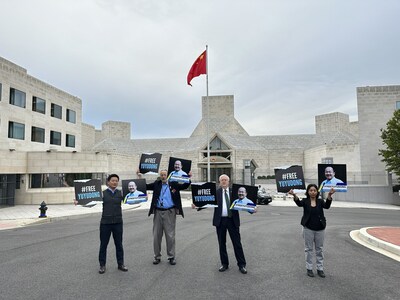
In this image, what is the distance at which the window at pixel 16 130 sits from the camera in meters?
23.3

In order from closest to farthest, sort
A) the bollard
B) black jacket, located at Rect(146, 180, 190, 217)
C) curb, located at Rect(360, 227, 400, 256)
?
black jacket, located at Rect(146, 180, 190, 217) → curb, located at Rect(360, 227, 400, 256) → the bollard

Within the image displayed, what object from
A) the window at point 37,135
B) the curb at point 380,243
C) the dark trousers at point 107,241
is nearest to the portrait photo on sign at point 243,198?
the dark trousers at point 107,241

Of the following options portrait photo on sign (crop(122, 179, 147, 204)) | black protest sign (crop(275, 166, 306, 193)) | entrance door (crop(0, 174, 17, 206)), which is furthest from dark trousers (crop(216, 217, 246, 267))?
entrance door (crop(0, 174, 17, 206))

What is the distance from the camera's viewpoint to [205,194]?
6.12 meters

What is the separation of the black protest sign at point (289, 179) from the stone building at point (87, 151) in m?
16.7

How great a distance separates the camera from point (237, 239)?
5602mm

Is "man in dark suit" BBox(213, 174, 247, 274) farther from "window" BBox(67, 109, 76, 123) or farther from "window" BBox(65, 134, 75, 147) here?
"window" BBox(67, 109, 76, 123)

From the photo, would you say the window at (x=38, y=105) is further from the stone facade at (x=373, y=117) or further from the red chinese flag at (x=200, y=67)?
the stone facade at (x=373, y=117)

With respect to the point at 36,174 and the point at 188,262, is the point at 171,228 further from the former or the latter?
the point at 36,174

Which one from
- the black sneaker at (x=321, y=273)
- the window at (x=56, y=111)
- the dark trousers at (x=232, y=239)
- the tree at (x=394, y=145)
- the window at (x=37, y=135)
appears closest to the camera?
the black sneaker at (x=321, y=273)

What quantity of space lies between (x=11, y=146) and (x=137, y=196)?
22.4m

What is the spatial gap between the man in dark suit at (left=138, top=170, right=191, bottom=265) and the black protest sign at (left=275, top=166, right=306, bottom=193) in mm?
2261

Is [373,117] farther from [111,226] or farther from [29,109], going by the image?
[29,109]

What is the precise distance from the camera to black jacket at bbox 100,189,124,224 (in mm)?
5684
